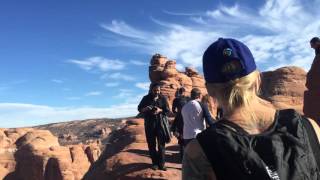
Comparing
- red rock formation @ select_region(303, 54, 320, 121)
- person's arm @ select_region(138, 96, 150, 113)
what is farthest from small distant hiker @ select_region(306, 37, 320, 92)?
person's arm @ select_region(138, 96, 150, 113)

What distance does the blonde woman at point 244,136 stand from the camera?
2.06m

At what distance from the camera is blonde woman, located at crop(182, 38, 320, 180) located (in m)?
2.06

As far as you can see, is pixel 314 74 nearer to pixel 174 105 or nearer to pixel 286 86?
pixel 286 86

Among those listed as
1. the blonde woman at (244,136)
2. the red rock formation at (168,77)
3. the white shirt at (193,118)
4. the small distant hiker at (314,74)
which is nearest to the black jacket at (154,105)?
the white shirt at (193,118)

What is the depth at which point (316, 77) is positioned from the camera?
26.7m

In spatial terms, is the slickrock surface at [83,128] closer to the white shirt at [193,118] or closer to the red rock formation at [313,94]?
the red rock formation at [313,94]

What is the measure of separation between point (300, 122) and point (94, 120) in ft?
424

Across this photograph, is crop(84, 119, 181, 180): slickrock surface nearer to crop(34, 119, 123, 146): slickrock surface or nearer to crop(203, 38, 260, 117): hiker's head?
crop(203, 38, 260, 117): hiker's head

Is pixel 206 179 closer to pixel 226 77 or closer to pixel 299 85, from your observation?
pixel 226 77

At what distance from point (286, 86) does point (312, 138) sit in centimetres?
3873

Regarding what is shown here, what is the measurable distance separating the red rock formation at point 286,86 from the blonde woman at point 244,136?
3697cm

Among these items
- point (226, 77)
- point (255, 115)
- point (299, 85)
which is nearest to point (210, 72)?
point (226, 77)

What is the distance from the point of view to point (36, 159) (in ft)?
167

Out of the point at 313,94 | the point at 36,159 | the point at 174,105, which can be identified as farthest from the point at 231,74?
the point at 36,159
